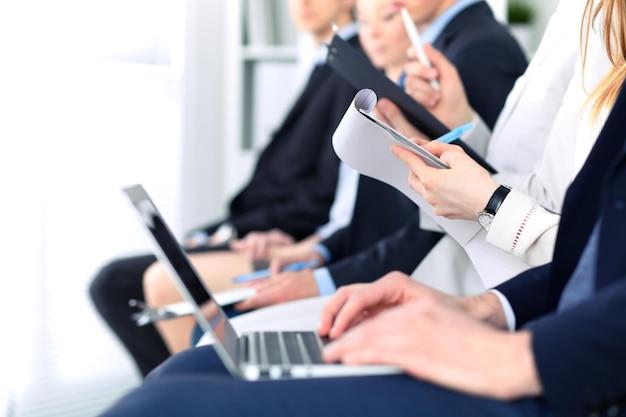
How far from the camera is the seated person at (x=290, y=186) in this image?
89.0 inches

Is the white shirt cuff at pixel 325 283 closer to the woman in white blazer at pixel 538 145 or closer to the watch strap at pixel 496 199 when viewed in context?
the woman in white blazer at pixel 538 145

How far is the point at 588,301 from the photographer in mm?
691

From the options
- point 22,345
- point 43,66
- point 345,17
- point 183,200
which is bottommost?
point 22,345

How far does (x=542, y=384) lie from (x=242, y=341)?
0.36 meters

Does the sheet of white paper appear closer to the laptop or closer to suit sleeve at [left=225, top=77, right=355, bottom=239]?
the laptop

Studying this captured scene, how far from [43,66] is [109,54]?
0.91 ft

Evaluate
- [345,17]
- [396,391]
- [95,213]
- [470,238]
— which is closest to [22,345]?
[95,213]

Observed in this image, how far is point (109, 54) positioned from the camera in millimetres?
2836

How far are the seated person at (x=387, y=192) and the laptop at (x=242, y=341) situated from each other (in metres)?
0.67

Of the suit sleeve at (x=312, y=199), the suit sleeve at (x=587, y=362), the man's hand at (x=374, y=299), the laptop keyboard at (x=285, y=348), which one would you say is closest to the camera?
the suit sleeve at (x=587, y=362)

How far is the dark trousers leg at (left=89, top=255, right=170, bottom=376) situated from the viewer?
2.21 metres

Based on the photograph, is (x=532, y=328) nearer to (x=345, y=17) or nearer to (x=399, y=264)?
(x=399, y=264)

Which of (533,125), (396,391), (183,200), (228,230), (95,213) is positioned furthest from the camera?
(183,200)

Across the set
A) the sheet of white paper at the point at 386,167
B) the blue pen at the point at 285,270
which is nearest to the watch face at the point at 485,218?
the sheet of white paper at the point at 386,167
